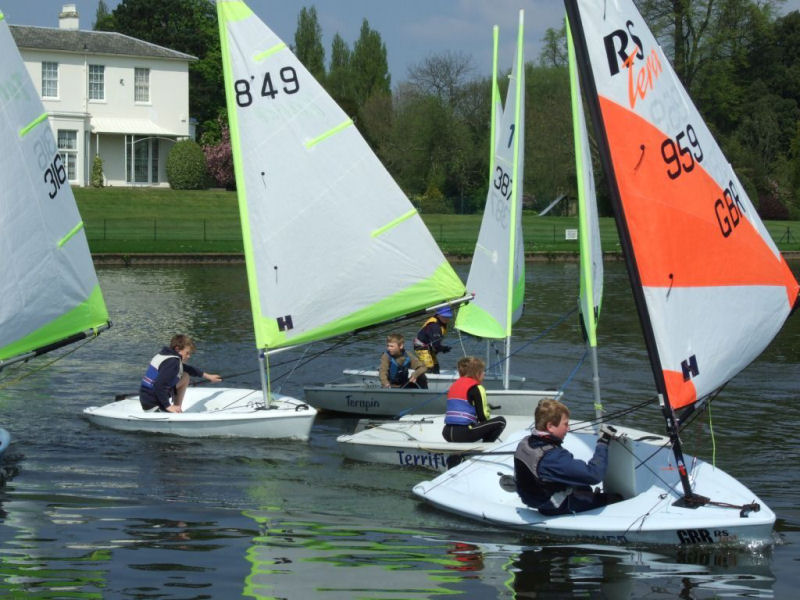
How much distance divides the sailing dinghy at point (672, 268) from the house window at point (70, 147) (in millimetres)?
50104

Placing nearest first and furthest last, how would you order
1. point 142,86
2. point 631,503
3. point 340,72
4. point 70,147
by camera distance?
1. point 631,503
2. point 70,147
3. point 142,86
4. point 340,72

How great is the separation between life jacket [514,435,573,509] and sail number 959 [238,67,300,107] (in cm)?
599

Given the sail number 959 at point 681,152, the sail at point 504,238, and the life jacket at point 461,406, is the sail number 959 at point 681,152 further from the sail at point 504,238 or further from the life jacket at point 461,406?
the sail at point 504,238

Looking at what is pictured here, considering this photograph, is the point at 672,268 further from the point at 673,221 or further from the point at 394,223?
the point at 394,223

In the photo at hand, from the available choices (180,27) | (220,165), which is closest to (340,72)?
(180,27)

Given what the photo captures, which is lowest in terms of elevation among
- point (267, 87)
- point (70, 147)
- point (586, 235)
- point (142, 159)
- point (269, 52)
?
point (586, 235)

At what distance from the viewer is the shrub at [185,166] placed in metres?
57.8

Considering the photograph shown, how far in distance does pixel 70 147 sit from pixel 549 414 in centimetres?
5098

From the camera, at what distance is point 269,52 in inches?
537

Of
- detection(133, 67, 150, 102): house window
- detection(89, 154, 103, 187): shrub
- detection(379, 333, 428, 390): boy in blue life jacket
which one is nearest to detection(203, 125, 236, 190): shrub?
detection(133, 67, 150, 102): house window

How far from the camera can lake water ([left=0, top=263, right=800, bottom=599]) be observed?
8.40 meters

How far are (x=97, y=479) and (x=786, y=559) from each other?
21.3 feet

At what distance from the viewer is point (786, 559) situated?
9172 mm

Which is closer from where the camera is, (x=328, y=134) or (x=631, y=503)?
(x=631, y=503)
